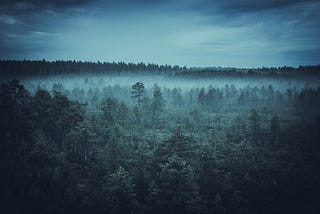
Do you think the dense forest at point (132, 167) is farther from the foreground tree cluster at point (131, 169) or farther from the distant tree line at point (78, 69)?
the distant tree line at point (78, 69)

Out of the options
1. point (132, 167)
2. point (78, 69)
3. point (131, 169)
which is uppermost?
point (78, 69)

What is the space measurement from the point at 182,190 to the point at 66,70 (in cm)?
14741

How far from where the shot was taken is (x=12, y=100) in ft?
123

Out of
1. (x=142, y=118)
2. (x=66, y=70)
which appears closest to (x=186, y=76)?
(x=66, y=70)

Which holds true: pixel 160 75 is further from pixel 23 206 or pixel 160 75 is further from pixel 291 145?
pixel 23 206

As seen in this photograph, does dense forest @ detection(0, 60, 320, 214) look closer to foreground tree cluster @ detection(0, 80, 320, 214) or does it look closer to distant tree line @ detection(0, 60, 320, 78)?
foreground tree cluster @ detection(0, 80, 320, 214)

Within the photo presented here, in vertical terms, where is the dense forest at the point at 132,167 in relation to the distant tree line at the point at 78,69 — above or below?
below

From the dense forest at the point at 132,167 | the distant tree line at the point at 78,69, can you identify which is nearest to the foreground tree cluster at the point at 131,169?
the dense forest at the point at 132,167

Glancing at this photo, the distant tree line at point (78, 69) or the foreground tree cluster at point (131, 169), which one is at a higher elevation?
the distant tree line at point (78, 69)

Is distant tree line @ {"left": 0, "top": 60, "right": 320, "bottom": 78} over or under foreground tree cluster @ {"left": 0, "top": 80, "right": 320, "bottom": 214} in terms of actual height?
over

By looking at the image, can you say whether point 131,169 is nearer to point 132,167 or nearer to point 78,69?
point 132,167

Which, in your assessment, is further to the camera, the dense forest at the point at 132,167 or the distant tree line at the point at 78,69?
the distant tree line at the point at 78,69

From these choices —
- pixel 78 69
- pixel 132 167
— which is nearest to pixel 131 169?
pixel 132 167

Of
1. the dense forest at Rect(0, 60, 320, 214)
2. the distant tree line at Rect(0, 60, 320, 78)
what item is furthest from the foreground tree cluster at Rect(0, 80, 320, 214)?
the distant tree line at Rect(0, 60, 320, 78)
